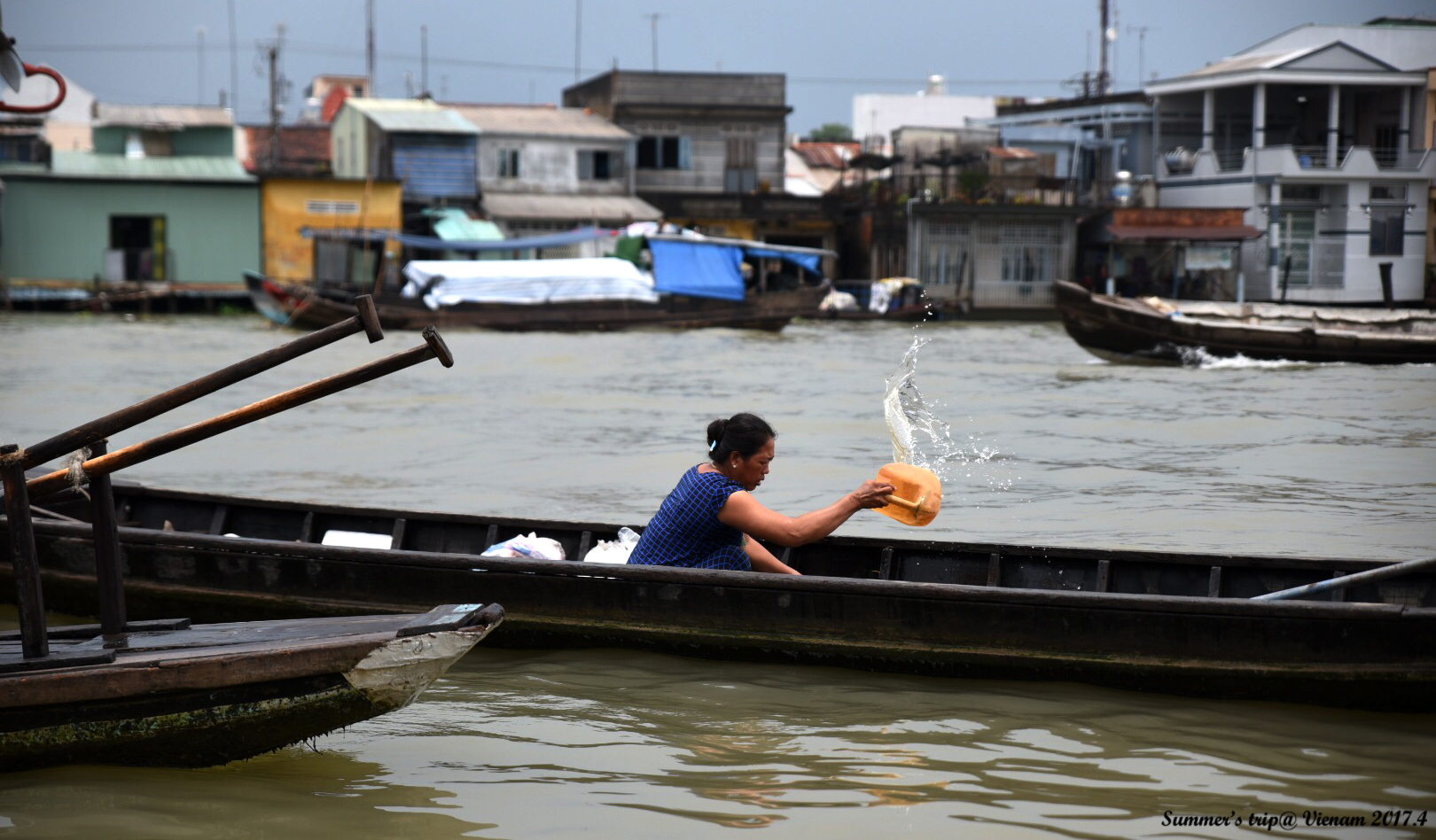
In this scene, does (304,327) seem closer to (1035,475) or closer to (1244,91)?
(1035,475)

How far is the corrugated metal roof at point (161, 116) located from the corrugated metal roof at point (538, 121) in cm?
590

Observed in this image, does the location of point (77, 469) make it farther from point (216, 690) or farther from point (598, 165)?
point (598, 165)

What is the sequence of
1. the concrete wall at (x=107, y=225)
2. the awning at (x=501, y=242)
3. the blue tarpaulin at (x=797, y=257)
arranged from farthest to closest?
the concrete wall at (x=107, y=225) → the blue tarpaulin at (x=797, y=257) → the awning at (x=501, y=242)

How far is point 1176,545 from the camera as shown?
341 inches

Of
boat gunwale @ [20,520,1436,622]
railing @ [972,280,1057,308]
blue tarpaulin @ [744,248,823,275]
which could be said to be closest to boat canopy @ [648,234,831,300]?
blue tarpaulin @ [744,248,823,275]

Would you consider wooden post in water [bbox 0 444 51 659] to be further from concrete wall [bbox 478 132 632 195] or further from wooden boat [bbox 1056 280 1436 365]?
concrete wall [bbox 478 132 632 195]

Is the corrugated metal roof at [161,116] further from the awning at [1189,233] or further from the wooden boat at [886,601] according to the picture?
the wooden boat at [886,601]

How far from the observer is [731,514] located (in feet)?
17.9

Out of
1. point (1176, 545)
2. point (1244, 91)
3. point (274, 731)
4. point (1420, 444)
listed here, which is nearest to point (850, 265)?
point (1244, 91)

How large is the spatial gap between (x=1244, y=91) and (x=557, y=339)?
18525mm

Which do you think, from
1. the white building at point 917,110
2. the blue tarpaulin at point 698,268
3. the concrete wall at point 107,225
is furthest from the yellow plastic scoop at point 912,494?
the white building at point 917,110

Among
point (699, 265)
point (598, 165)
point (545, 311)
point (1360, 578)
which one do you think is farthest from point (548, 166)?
point (1360, 578)

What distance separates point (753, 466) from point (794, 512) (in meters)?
4.65

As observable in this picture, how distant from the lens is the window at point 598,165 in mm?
35031
